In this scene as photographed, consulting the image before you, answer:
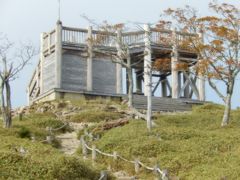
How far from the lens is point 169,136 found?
84.1 ft

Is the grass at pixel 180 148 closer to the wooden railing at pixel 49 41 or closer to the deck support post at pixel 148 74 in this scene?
the deck support post at pixel 148 74

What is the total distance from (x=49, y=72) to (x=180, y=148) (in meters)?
18.8

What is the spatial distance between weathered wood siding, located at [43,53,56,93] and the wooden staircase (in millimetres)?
5065

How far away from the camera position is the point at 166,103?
130 feet

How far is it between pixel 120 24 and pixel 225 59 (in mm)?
6728

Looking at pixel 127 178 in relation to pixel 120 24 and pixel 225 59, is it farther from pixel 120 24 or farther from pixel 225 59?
pixel 120 24

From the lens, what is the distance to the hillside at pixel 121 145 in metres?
18.5

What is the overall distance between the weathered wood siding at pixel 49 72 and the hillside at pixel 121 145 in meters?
4.40

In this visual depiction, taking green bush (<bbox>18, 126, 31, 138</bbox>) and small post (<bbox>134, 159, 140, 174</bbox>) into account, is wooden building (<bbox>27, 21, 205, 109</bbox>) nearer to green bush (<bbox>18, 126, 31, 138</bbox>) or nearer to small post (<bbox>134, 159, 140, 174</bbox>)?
green bush (<bbox>18, 126, 31, 138</bbox>)

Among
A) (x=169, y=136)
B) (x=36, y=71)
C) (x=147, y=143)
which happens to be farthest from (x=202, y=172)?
(x=36, y=71)

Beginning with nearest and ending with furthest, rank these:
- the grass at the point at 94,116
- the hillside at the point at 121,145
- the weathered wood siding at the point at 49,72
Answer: the hillside at the point at 121,145
the grass at the point at 94,116
the weathered wood siding at the point at 49,72

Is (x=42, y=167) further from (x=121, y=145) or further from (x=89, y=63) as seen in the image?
(x=89, y=63)

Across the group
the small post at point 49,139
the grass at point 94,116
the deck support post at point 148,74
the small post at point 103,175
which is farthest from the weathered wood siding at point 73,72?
the small post at point 103,175

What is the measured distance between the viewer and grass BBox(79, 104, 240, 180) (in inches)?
799
